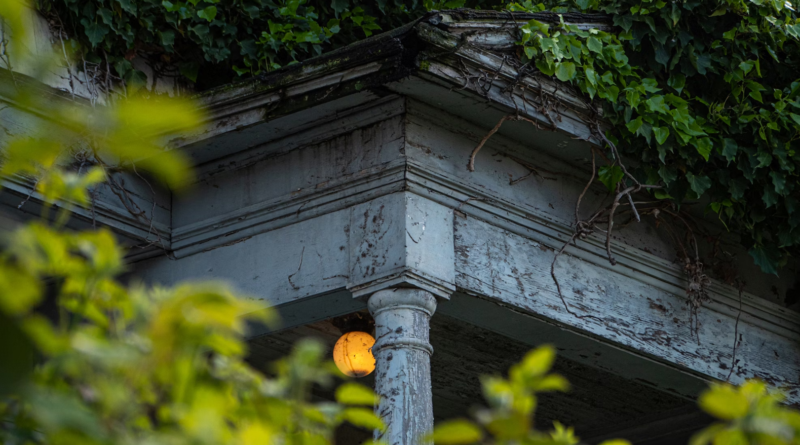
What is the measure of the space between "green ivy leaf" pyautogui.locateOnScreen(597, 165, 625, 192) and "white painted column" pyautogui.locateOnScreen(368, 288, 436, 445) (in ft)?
3.64

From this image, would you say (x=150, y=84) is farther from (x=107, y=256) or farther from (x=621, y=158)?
(x=107, y=256)

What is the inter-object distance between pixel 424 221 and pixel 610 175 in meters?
1.02

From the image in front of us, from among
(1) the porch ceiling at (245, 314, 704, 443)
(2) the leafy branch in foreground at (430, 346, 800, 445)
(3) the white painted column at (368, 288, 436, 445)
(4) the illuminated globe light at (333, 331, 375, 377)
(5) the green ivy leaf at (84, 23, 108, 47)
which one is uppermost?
(5) the green ivy leaf at (84, 23, 108, 47)

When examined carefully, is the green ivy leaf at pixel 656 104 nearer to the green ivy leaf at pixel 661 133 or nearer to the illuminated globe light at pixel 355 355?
the green ivy leaf at pixel 661 133

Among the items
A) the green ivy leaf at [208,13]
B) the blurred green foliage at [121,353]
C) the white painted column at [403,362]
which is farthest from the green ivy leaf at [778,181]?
the blurred green foliage at [121,353]

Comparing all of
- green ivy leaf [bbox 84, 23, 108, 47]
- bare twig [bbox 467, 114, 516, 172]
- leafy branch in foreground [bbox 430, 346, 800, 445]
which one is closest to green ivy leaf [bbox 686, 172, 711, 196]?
bare twig [bbox 467, 114, 516, 172]

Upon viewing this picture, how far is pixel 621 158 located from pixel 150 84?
2.45 meters

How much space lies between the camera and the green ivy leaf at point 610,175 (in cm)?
419

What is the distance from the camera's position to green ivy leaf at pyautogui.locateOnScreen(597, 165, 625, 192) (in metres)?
4.19

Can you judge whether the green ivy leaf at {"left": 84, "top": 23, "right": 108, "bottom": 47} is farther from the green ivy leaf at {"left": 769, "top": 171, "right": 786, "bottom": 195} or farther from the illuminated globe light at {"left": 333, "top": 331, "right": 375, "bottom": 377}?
the green ivy leaf at {"left": 769, "top": 171, "right": 786, "bottom": 195}

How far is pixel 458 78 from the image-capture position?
12.3 feet

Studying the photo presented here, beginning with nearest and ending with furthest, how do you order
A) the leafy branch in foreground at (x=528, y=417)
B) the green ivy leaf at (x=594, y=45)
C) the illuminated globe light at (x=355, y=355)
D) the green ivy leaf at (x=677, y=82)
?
the leafy branch in foreground at (x=528, y=417)
the green ivy leaf at (x=594, y=45)
the green ivy leaf at (x=677, y=82)
the illuminated globe light at (x=355, y=355)

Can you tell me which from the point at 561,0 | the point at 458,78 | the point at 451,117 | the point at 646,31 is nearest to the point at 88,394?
the point at 458,78

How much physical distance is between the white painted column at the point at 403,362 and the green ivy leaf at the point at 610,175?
3.64 ft
